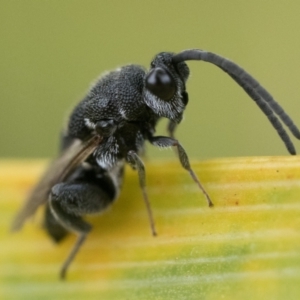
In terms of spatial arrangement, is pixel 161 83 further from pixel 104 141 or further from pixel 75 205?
pixel 75 205

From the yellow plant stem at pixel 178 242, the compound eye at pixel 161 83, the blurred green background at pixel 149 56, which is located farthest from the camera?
the blurred green background at pixel 149 56

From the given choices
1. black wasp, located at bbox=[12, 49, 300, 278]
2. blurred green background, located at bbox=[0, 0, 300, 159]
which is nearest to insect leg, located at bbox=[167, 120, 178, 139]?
black wasp, located at bbox=[12, 49, 300, 278]

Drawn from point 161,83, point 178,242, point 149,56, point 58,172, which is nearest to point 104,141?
point 58,172

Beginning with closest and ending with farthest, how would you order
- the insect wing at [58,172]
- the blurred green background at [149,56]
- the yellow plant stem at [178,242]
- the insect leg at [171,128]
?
the yellow plant stem at [178,242]
the insect wing at [58,172]
the insect leg at [171,128]
the blurred green background at [149,56]

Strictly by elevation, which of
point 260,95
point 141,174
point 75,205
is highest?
point 260,95

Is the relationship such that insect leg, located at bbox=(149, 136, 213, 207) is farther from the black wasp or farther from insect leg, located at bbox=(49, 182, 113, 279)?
insect leg, located at bbox=(49, 182, 113, 279)

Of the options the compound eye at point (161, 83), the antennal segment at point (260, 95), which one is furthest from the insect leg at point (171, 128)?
the antennal segment at point (260, 95)

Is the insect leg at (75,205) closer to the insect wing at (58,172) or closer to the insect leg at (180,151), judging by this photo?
the insect wing at (58,172)
